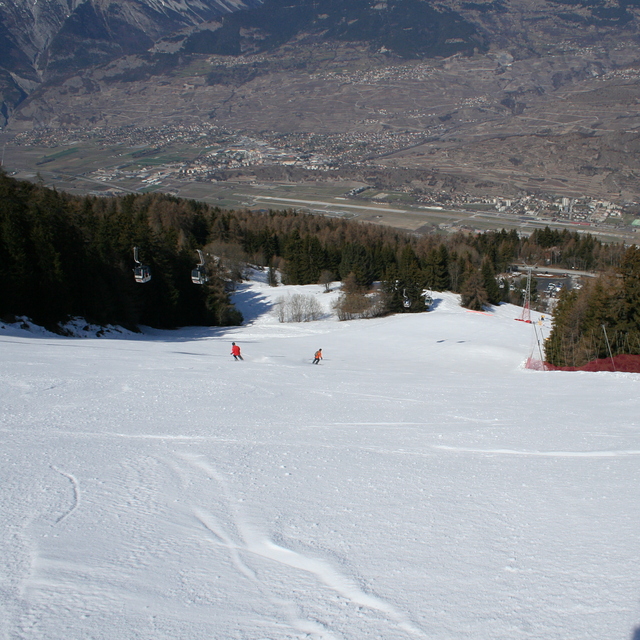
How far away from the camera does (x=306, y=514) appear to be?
6.30 m

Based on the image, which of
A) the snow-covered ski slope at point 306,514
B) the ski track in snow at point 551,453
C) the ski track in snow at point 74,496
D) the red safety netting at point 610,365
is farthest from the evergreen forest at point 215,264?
the ski track in snow at point 74,496

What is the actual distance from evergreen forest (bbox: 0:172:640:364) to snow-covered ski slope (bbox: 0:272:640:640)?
1823cm

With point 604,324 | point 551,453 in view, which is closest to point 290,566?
point 551,453

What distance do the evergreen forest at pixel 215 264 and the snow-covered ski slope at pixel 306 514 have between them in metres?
18.2

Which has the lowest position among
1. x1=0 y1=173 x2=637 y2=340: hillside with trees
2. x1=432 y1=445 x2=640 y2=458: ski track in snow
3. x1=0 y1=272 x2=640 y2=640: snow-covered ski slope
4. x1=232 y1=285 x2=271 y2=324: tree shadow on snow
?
x1=232 y1=285 x2=271 y2=324: tree shadow on snow

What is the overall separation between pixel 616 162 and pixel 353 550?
8839 inches

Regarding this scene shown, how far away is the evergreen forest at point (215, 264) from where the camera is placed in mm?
30391

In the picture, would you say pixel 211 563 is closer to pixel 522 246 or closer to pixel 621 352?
pixel 621 352

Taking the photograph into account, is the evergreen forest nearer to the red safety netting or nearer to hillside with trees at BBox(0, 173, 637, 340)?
hillside with trees at BBox(0, 173, 637, 340)

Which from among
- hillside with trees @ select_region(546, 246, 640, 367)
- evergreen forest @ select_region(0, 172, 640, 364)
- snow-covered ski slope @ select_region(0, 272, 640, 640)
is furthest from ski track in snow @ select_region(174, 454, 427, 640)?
evergreen forest @ select_region(0, 172, 640, 364)

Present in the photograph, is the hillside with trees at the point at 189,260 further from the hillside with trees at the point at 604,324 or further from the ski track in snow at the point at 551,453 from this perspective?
the ski track in snow at the point at 551,453

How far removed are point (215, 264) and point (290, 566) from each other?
49585 millimetres

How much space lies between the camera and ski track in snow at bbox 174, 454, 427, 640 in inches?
168

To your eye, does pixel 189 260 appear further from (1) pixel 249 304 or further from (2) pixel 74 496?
(2) pixel 74 496
